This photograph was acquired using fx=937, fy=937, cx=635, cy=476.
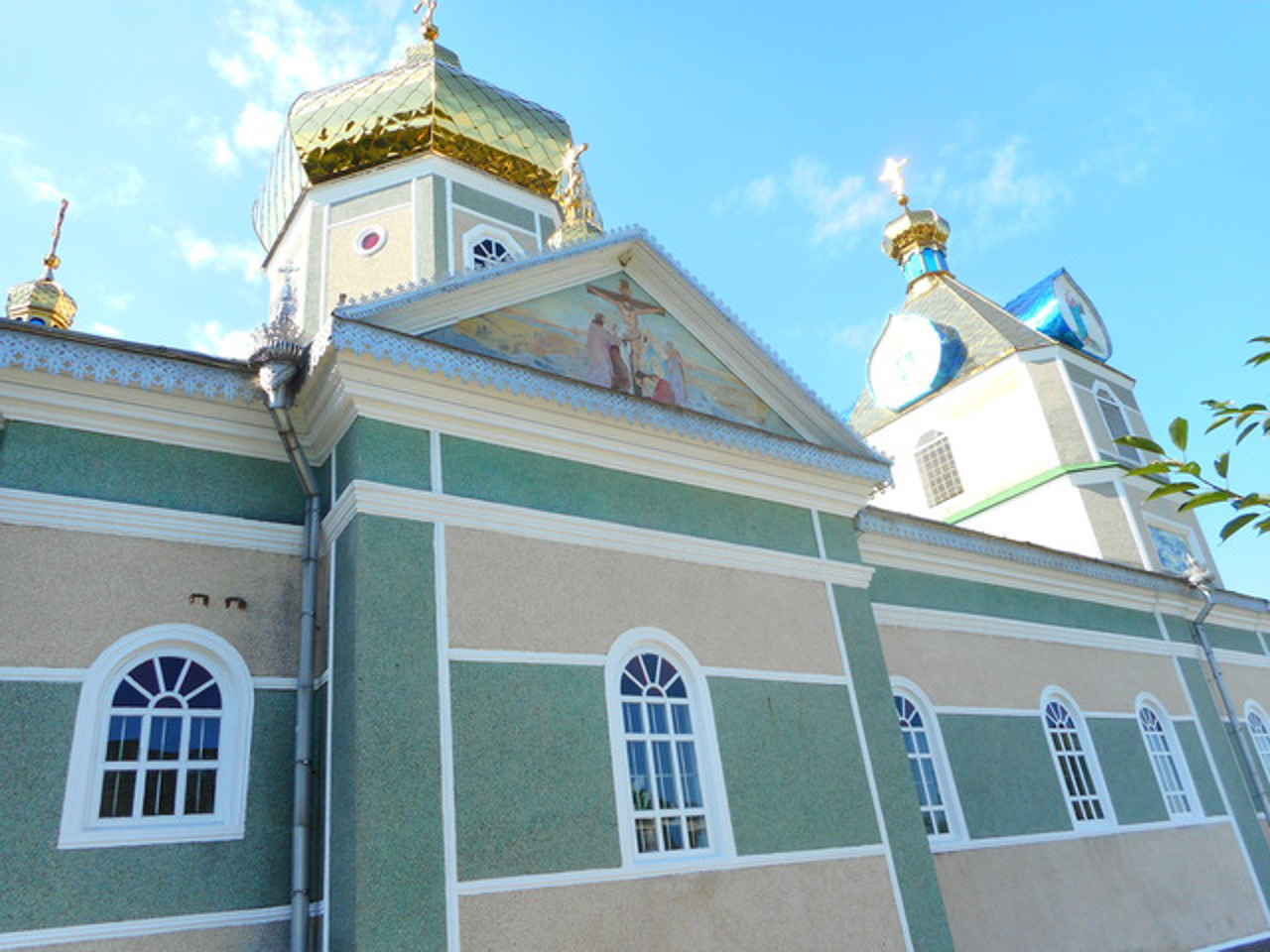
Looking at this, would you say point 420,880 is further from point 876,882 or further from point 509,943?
point 876,882

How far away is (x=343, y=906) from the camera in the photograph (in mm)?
5570

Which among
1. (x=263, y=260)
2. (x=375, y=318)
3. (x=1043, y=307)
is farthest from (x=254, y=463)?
(x=1043, y=307)

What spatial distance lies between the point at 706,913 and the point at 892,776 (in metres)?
2.47

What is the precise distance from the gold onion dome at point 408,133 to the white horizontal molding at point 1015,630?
6.99m

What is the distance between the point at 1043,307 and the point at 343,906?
17825 millimetres

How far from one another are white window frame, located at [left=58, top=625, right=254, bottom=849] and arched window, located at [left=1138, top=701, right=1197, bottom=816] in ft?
37.7

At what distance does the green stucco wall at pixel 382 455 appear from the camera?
6.69 metres

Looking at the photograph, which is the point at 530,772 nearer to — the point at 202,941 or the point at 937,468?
the point at 202,941

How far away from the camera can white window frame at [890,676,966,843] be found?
9758mm

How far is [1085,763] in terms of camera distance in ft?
38.2

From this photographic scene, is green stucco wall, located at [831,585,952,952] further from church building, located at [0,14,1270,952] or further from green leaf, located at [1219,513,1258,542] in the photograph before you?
green leaf, located at [1219,513,1258,542]

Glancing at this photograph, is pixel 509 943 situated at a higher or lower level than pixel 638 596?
lower

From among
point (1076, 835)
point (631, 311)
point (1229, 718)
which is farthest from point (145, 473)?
point (1229, 718)

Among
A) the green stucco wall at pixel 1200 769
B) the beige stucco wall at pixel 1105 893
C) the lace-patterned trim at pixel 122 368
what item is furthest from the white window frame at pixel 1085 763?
the lace-patterned trim at pixel 122 368
